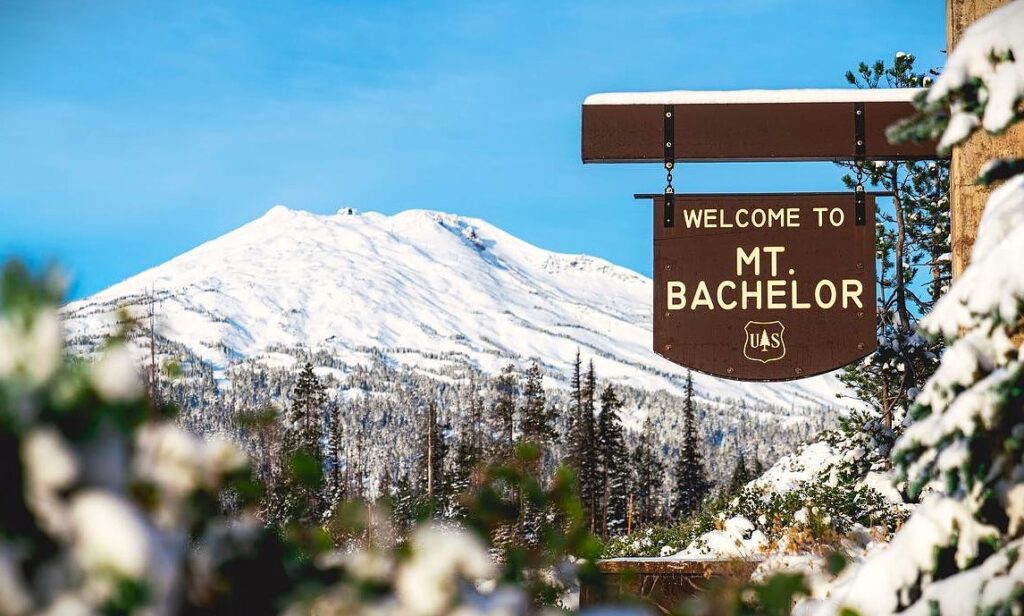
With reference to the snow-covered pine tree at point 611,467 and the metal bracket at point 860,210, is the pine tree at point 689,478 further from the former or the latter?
the metal bracket at point 860,210

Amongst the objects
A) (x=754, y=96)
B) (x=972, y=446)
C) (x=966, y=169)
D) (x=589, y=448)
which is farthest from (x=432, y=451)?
(x=972, y=446)

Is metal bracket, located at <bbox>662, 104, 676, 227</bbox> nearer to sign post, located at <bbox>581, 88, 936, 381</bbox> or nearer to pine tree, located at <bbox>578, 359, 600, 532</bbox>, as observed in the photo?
sign post, located at <bbox>581, 88, 936, 381</bbox>

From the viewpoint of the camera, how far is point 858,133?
17.6ft

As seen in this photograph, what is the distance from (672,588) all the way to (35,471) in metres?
5.75

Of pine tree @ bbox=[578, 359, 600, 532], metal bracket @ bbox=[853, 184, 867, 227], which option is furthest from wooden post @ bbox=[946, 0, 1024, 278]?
pine tree @ bbox=[578, 359, 600, 532]

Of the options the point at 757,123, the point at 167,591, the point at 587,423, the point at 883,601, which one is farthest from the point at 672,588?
the point at 587,423

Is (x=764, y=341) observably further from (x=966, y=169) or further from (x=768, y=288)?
(x=966, y=169)

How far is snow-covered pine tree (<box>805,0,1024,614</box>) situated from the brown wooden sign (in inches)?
118

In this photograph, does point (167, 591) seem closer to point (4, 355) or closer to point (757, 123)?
point (4, 355)

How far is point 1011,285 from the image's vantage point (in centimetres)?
201

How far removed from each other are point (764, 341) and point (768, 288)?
0.24 meters

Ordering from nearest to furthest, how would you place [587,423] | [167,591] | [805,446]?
[167,591], [805,446], [587,423]

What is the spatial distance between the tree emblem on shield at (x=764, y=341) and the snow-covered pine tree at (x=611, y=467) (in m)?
51.3

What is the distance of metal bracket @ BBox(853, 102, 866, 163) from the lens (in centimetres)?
536
